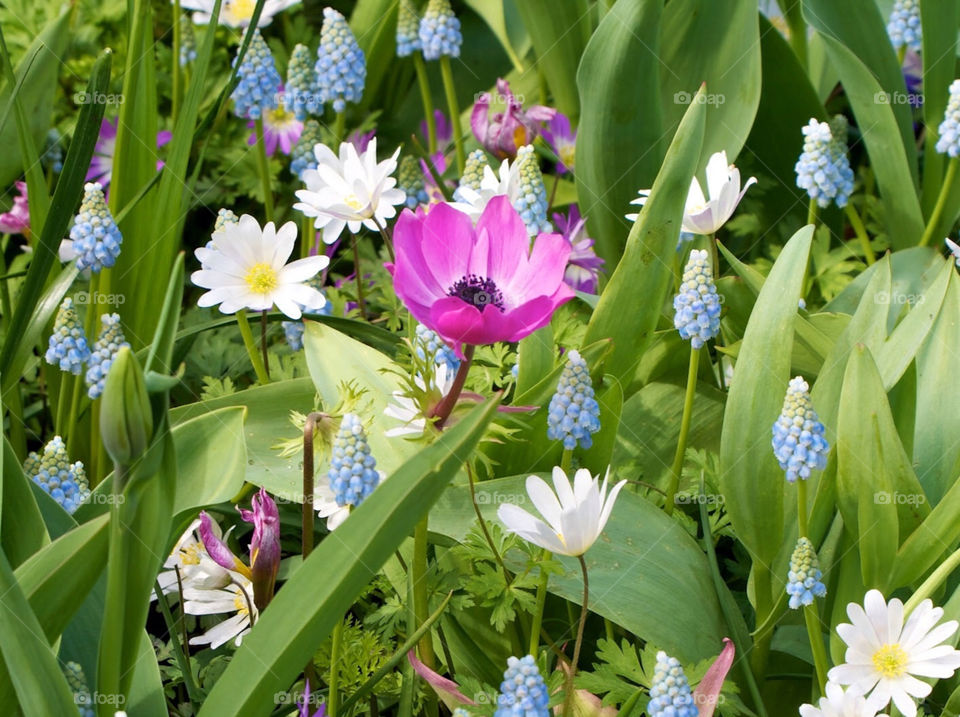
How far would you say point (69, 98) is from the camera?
298 cm

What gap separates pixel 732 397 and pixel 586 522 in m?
0.40

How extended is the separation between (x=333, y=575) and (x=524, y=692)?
239 mm

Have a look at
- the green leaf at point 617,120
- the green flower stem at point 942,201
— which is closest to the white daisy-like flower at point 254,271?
the green leaf at point 617,120

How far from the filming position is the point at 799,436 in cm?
131

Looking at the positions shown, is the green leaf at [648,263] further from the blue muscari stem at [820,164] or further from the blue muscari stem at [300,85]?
the blue muscari stem at [300,85]

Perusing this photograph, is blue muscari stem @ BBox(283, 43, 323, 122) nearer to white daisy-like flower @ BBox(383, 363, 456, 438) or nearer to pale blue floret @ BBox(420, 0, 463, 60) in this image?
pale blue floret @ BBox(420, 0, 463, 60)

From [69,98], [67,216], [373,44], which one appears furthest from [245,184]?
[67,216]

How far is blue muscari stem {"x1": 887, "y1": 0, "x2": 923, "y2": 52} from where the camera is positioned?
2402mm

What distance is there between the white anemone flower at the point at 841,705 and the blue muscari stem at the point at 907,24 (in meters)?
1.62

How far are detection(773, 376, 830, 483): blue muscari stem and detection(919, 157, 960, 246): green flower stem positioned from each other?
3.17 ft

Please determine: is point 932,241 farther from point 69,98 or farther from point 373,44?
point 69,98

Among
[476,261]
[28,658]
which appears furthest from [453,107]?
[28,658]

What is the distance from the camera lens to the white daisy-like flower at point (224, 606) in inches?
60.1

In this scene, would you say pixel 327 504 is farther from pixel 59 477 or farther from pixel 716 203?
pixel 716 203
